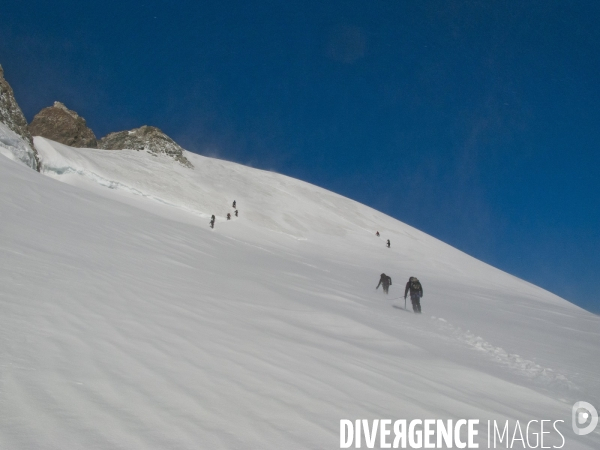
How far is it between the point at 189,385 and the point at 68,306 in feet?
6.58

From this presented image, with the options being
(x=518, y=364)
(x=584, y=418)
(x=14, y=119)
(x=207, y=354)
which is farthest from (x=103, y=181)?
(x=584, y=418)

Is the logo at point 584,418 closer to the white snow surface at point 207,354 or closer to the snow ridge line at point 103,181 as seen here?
the white snow surface at point 207,354

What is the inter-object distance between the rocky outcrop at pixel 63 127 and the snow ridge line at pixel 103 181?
56.2 ft

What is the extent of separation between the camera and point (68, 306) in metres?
4.09

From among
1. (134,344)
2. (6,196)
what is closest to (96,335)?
(134,344)

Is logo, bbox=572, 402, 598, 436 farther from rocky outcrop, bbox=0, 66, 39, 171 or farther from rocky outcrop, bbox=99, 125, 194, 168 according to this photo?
rocky outcrop, bbox=99, 125, 194, 168

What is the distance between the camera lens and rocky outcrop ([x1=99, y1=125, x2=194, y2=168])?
125ft

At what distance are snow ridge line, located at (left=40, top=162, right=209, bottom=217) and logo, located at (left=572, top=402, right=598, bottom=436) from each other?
81.2 feet

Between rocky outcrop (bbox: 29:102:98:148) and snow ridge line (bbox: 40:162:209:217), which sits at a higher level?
rocky outcrop (bbox: 29:102:98:148)

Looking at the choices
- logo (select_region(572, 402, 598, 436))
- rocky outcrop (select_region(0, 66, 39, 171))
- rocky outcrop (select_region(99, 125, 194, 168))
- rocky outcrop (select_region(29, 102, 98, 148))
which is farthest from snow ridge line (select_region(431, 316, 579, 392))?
rocky outcrop (select_region(29, 102, 98, 148))

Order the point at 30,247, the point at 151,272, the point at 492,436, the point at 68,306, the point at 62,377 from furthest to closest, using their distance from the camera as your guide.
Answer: the point at 151,272 → the point at 30,247 → the point at 68,306 → the point at 492,436 → the point at 62,377

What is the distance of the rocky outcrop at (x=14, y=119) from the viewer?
19.6 metres

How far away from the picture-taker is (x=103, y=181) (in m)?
24.3

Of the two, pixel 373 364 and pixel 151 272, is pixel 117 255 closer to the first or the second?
pixel 151 272
